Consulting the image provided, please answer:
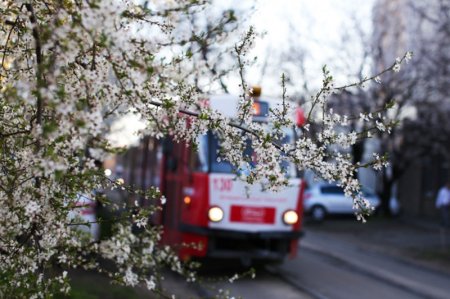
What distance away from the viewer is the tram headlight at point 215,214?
1141 centimetres

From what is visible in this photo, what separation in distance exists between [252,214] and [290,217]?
0.76 meters

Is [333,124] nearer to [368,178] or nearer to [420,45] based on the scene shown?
[420,45]

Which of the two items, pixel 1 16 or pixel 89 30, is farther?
pixel 1 16

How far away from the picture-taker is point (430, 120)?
80.1ft

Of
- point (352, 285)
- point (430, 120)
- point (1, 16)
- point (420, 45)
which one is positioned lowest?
point (352, 285)

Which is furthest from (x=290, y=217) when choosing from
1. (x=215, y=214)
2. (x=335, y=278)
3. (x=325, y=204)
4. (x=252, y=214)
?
(x=325, y=204)

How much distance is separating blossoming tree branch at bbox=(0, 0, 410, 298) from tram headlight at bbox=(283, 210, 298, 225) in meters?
6.84

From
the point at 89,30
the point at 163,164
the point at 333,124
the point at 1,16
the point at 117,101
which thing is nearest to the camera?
the point at 89,30

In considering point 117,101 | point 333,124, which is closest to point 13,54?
point 117,101

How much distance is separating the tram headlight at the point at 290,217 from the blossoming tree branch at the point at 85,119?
684cm

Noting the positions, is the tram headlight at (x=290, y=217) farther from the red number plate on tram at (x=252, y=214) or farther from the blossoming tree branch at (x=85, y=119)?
the blossoming tree branch at (x=85, y=119)

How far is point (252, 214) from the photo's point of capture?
11547 mm

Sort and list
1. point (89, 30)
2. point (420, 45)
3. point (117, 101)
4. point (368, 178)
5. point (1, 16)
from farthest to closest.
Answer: point (368, 178) → point (420, 45) → point (1, 16) → point (117, 101) → point (89, 30)

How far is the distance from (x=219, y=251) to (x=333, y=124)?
739 cm
